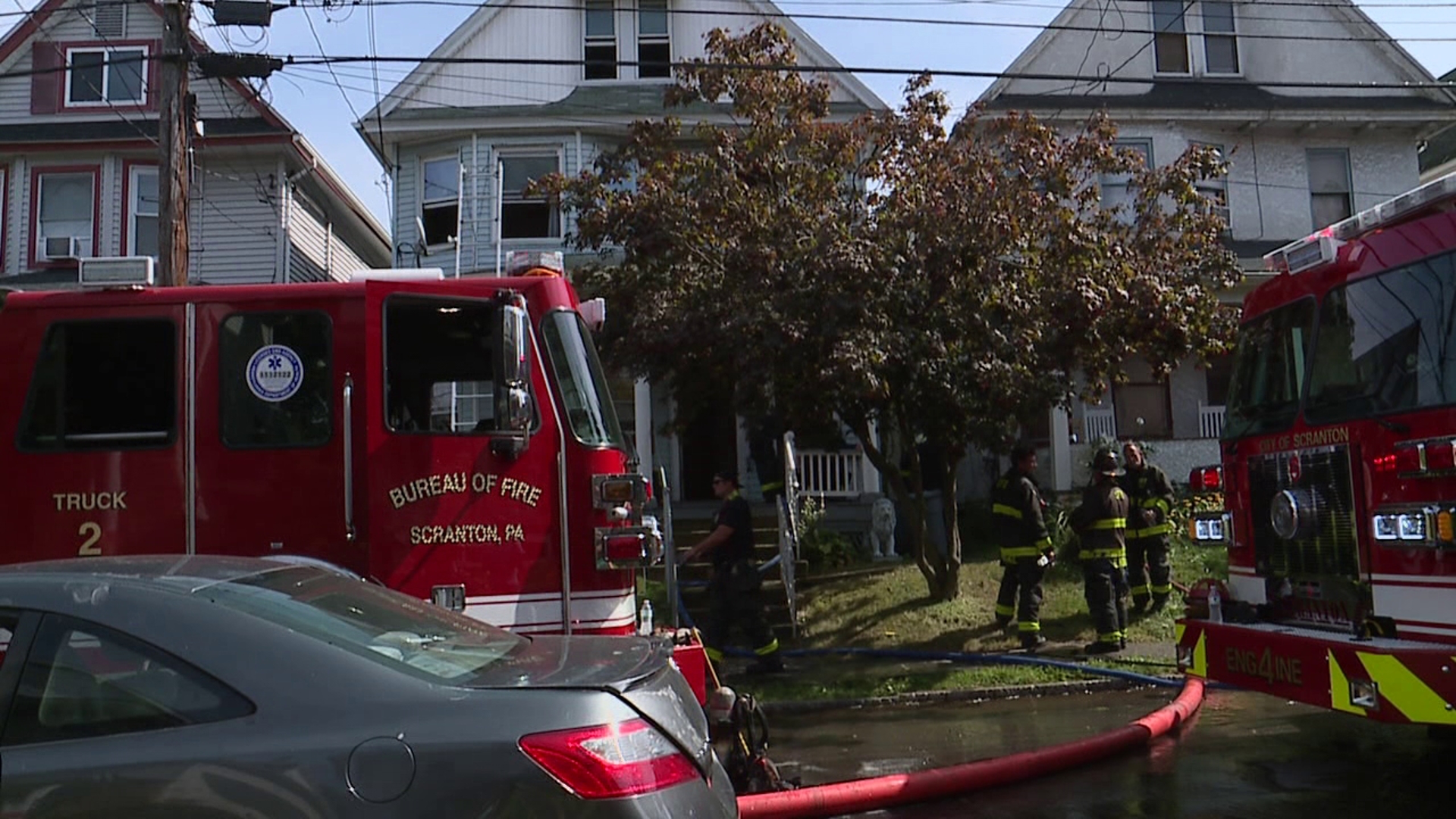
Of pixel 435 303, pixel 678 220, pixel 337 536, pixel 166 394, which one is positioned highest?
pixel 678 220

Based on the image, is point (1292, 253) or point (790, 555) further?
point (790, 555)

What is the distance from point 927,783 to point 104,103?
18.7 m

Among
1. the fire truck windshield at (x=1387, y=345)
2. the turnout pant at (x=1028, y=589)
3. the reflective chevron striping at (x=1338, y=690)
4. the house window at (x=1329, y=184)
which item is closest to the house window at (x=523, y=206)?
the turnout pant at (x=1028, y=589)

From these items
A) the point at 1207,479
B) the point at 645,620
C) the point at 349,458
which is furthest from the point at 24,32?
the point at 1207,479

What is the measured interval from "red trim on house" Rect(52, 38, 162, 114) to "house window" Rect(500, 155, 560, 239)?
5796 millimetres

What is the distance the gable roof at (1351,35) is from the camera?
19781 mm

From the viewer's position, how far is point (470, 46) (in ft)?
65.6

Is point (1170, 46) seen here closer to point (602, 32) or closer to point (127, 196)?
point (602, 32)

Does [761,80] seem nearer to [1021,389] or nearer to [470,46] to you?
[1021,389]

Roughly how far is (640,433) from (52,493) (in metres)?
12.0

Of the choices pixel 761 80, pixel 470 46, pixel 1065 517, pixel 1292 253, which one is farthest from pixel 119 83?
pixel 1292 253

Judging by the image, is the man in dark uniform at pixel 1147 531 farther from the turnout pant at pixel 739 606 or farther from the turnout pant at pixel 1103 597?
the turnout pant at pixel 739 606

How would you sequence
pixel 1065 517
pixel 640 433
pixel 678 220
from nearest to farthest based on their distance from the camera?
1. pixel 678 220
2. pixel 1065 517
3. pixel 640 433

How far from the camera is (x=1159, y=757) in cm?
707
